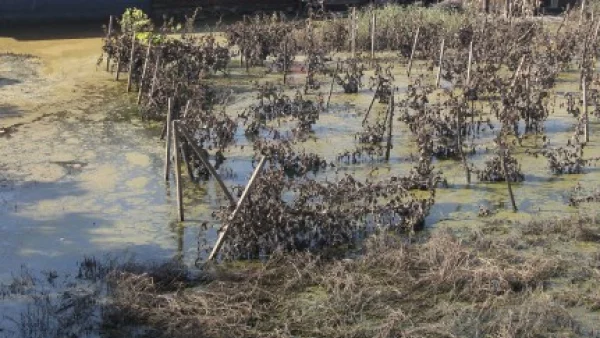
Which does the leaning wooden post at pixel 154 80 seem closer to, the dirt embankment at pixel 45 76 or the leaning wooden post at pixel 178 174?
the dirt embankment at pixel 45 76

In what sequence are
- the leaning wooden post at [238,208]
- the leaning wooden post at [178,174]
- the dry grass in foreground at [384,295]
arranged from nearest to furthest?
1. the dry grass in foreground at [384,295]
2. the leaning wooden post at [238,208]
3. the leaning wooden post at [178,174]

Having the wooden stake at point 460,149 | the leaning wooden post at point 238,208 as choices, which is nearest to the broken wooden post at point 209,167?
the leaning wooden post at point 238,208

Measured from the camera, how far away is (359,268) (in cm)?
767

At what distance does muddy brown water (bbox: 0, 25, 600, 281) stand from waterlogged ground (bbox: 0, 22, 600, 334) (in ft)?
0.05

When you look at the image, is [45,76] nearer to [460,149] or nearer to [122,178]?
[122,178]

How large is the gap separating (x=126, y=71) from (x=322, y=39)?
4.34 meters

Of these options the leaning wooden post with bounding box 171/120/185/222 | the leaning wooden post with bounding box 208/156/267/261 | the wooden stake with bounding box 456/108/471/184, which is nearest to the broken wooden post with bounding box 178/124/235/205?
the leaning wooden post with bounding box 171/120/185/222

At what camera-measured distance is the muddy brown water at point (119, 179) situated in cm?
857

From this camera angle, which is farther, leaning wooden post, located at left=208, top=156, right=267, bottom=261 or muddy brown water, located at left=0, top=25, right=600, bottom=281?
muddy brown water, located at left=0, top=25, right=600, bottom=281

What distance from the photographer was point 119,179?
33.9 ft

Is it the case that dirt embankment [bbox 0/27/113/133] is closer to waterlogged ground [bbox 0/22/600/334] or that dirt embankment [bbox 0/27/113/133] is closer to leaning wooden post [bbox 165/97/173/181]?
waterlogged ground [bbox 0/22/600/334]

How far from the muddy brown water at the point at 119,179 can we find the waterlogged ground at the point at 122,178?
14 mm

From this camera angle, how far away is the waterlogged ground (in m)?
8.55

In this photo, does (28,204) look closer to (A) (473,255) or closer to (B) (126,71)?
(A) (473,255)
